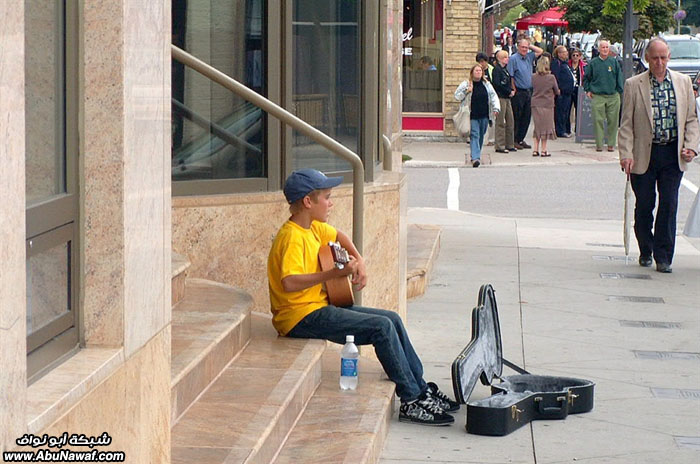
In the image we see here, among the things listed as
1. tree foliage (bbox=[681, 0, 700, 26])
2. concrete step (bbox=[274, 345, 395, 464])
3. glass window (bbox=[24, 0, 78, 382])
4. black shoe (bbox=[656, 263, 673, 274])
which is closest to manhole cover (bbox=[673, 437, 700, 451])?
→ concrete step (bbox=[274, 345, 395, 464])

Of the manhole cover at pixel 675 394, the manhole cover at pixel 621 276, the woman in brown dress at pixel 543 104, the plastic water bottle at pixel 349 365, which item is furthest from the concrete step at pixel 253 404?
the woman in brown dress at pixel 543 104

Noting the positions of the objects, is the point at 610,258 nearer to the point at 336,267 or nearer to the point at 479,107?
the point at 336,267

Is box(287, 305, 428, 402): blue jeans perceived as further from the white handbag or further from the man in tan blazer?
the white handbag

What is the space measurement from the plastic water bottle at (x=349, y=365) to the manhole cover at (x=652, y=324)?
330 centimetres

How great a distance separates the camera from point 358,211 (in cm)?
734

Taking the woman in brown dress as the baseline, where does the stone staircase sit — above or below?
below

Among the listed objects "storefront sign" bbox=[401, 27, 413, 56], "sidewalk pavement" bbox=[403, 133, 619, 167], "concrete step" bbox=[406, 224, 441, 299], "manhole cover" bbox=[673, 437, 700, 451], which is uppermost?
"storefront sign" bbox=[401, 27, 413, 56]

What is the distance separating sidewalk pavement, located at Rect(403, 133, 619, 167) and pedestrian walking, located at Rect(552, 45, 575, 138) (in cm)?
88

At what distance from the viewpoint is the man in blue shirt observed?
23.7 meters

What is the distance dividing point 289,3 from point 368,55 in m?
1.00

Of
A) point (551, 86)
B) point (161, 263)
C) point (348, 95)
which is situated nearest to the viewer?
point (161, 263)

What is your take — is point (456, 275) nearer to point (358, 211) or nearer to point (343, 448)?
point (358, 211)

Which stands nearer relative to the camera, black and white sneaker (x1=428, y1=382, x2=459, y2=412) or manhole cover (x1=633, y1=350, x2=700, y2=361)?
black and white sneaker (x1=428, y1=382, x2=459, y2=412)

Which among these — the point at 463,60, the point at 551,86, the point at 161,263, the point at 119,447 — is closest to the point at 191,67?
the point at 161,263
